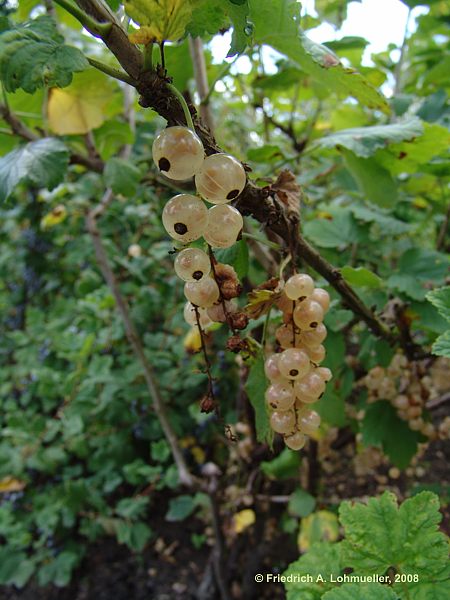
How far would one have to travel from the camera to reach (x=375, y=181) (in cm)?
75

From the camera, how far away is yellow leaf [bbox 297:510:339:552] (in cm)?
106

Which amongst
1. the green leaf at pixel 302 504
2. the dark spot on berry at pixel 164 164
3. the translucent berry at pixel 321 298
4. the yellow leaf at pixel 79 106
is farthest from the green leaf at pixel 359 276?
Result: the green leaf at pixel 302 504

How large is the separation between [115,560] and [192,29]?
152 centimetres

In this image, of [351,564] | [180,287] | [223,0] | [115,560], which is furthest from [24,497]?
[223,0]

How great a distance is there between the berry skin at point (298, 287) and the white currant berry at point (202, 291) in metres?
0.07

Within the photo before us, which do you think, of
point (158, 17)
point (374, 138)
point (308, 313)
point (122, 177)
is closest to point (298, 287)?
point (308, 313)

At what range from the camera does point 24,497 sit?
4.94 feet

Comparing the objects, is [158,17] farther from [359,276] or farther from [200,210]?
[359,276]

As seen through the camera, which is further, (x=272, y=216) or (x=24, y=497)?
(x=24, y=497)

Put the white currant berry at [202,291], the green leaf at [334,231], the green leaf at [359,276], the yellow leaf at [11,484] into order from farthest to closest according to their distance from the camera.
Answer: the yellow leaf at [11,484] < the green leaf at [334,231] < the green leaf at [359,276] < the white currant berry at [202,291]

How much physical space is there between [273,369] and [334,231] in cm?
55

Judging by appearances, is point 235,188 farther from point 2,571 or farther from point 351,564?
point 2,571

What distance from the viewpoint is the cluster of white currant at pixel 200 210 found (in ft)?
1.02

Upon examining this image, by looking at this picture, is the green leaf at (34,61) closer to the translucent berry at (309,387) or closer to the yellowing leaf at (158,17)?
the yellowing leaf at (158,17)
